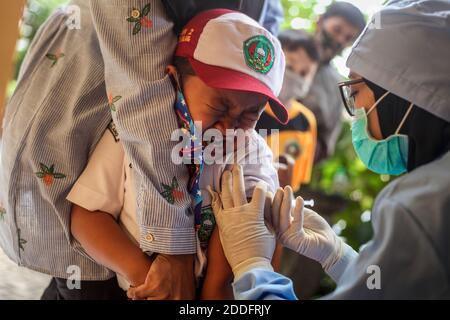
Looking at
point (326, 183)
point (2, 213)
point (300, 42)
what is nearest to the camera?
point (2, 213)

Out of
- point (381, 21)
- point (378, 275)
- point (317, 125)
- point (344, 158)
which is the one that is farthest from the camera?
point (344, 158)

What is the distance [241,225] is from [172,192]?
15 cm

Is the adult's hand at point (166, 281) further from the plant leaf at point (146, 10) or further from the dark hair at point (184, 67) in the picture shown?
the plant leaf at point (146, 10)

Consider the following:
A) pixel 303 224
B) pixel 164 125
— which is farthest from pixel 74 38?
pixel 303 224

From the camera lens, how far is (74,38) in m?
1.12

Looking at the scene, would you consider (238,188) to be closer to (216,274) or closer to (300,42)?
(216,274)

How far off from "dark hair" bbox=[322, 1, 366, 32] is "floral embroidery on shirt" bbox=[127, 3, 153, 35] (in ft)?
2.04

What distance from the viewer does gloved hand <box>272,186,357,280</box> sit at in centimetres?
112

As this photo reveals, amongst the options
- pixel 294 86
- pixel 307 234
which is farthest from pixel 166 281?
pixel 294 86

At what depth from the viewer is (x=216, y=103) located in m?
1.06

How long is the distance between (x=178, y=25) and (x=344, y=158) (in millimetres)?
1487

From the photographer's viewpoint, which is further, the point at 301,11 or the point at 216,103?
the point at 301,11

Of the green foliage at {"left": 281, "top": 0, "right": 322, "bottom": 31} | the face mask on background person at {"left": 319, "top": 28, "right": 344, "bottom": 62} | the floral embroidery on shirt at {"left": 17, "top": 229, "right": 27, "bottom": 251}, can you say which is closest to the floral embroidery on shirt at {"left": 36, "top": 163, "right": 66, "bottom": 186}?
the floral embroidery on shirt at {"left": 17, "top": 229, "right": 27, "bottom": 251}

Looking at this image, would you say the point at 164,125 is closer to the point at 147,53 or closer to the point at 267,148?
the point at 147,53
